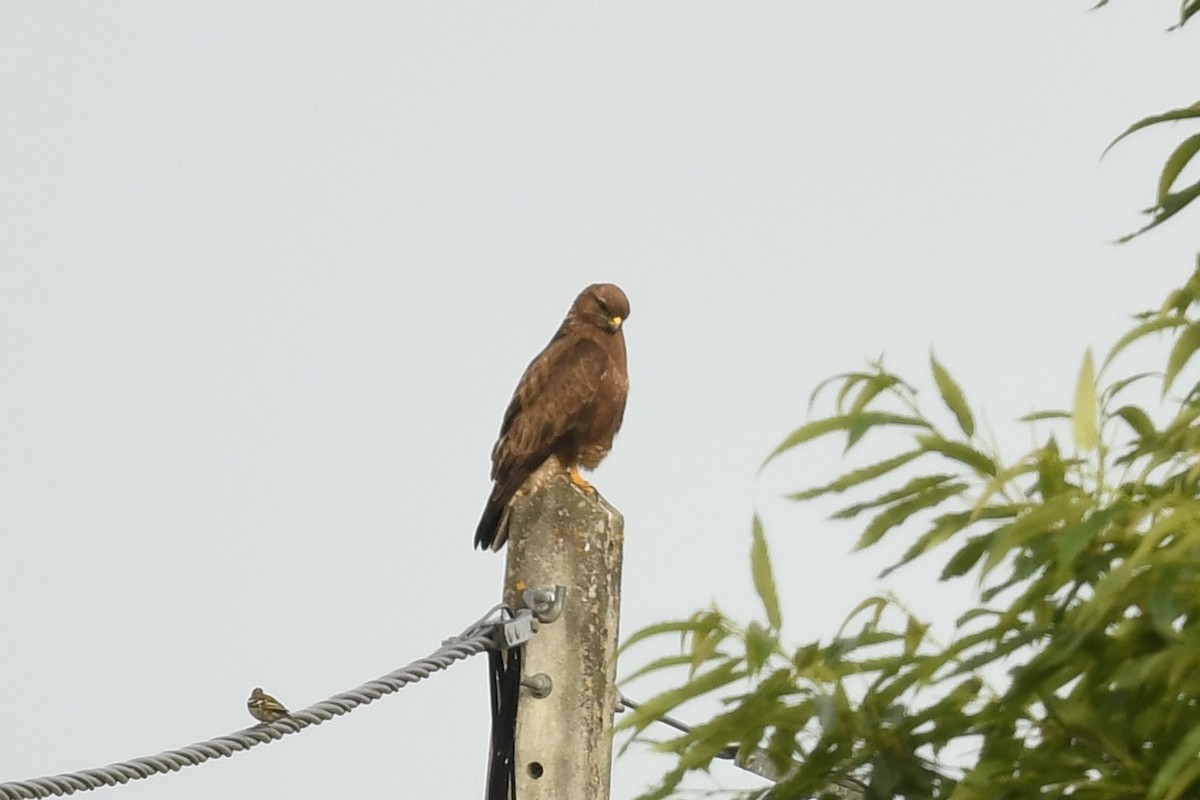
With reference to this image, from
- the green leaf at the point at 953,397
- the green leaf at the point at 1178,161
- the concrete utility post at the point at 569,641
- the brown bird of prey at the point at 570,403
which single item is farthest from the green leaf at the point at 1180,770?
the brown bird of prey at the point at 570,403

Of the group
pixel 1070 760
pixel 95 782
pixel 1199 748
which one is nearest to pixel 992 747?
pixel 1070 760

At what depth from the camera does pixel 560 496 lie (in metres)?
4.90

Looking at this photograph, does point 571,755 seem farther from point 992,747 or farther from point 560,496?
point 992,747

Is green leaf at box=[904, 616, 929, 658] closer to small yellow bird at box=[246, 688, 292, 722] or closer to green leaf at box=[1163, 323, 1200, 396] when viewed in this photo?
green leaf at box=[1163, 323, 1200, 396]

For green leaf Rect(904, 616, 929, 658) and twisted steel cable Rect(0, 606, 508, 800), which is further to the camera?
twisted steel cable Rect(0, 606, 508, 800)

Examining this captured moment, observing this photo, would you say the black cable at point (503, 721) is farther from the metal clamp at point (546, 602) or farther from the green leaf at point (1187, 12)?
the green leaf at point (1187, 12)

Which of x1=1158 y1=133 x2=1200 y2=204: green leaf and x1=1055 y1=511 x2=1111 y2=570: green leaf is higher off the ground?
x1=1158 y1=133 x2=1200 y2=204: green leaf

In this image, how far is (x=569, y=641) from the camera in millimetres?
4801

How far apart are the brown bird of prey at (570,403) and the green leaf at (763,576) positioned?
4.06m

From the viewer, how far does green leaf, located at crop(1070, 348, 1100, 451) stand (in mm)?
2369

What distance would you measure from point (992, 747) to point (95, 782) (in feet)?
5.94

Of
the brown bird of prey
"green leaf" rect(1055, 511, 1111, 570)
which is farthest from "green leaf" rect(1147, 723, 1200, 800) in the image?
the brown bird of prey

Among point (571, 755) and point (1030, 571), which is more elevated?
point (571, 755)

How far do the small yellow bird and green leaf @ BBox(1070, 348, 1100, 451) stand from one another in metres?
2.28
